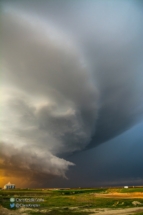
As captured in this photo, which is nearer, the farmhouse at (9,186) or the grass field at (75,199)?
the grass field at (75,199)

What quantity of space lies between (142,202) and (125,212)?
720 mm

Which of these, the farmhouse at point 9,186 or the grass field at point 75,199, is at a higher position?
the farmhouse at point 9,186

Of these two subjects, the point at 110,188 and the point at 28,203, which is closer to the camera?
the point at 28,203

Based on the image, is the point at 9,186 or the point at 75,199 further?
the point at 9,186

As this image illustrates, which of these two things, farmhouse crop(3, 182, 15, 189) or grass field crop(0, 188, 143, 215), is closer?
grass field crop(0, 188, 143, 215)

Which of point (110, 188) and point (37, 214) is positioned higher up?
point (110, 188)

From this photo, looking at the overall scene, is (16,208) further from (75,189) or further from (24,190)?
(75,189)

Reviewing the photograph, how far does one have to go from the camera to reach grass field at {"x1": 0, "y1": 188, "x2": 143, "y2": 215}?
19.6ft

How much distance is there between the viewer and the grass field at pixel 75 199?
5.99 metres

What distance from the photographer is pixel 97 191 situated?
6.56 metres

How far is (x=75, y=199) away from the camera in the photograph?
625cm

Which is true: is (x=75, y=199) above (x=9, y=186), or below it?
below

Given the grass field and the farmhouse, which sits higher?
the farmhouse

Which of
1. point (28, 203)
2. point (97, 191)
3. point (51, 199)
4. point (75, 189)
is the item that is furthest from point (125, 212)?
point (28, 203)
